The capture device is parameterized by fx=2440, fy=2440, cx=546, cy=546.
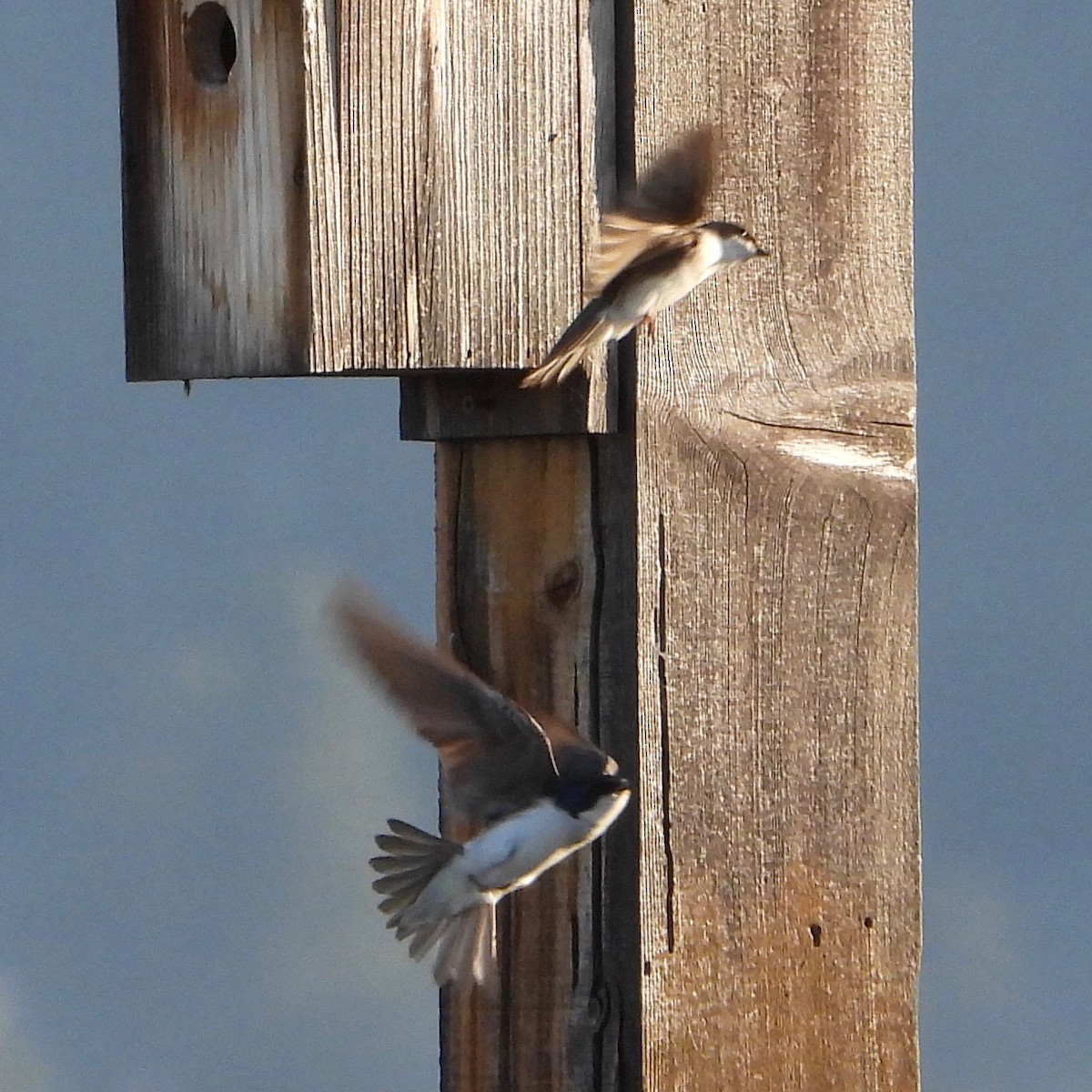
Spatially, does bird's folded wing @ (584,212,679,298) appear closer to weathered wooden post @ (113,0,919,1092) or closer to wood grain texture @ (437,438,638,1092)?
weathered wooden post @ (113,0,919,1092)

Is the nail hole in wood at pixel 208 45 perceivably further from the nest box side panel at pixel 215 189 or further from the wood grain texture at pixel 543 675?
the wood grain texture at pixel 543 675

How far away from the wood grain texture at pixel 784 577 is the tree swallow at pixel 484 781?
0.28ft

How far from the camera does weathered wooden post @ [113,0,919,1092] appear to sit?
7.93 feet

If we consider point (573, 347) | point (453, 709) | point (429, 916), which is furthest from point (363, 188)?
point (429, 916)

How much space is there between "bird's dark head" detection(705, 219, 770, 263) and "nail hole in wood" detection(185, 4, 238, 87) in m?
0.53

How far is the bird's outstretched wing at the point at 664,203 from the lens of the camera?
7.87 feet

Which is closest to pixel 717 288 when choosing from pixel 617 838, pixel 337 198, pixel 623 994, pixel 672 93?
pixel 672 93

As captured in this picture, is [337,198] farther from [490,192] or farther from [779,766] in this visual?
[779,766]

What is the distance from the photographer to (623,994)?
2.44m

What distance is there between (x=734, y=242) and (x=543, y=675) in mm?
490

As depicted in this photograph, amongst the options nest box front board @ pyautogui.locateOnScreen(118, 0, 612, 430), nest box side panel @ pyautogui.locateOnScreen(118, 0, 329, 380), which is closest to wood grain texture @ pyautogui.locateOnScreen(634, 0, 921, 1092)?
nest box front board @ pyautogui.locateOnScreen(118, 0, 612, 430)

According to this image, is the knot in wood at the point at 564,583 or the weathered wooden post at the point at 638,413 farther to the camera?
the knot in wood at the point at 564,583

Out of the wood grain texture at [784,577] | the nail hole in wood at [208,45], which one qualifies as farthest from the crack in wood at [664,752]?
the nail hole in wood at [208,45]

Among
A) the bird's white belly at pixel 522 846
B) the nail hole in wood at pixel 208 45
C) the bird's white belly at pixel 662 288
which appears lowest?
the bird's white belly at pixel 522 846
